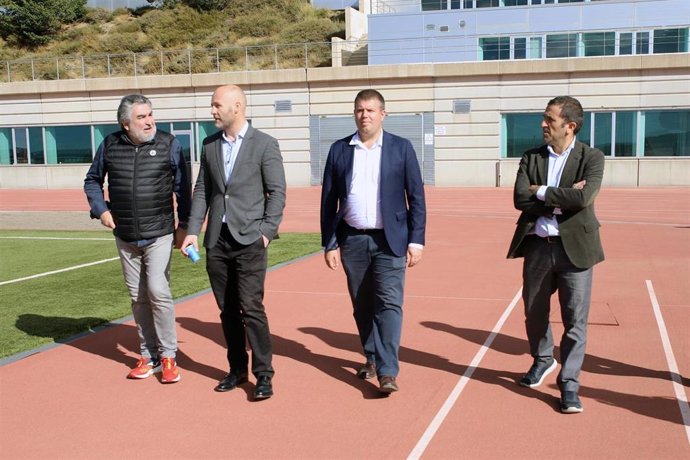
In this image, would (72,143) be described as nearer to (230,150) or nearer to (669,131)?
(669,131)

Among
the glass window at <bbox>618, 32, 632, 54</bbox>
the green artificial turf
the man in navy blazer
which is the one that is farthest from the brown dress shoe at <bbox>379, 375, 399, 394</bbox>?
the glass window at <bbox>618, 32, 632, 54</bbox>

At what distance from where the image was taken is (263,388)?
16.7 feet

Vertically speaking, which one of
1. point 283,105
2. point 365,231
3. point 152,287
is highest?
point 283,105

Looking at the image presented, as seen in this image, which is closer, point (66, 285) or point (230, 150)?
point (230, 150)

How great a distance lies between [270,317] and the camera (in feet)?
25.3

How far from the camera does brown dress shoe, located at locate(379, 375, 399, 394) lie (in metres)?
5.02

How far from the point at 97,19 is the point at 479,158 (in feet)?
138

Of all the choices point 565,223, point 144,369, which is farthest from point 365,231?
point 144,369

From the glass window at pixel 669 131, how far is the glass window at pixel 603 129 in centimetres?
133

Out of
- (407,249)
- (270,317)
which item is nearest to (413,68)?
(270,317)

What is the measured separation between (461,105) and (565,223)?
86.9 ft

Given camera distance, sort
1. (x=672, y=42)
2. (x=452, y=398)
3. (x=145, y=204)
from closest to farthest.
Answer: (x=452, y=398), (x=145, y=204), (x=672, y=42)

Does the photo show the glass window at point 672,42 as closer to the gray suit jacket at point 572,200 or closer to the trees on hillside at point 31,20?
the gray suit jacket at point 572,200

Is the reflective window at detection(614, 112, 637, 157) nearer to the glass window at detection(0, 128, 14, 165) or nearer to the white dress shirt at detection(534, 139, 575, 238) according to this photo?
the white dress shirt at detection(534, 139, 575, 238)
